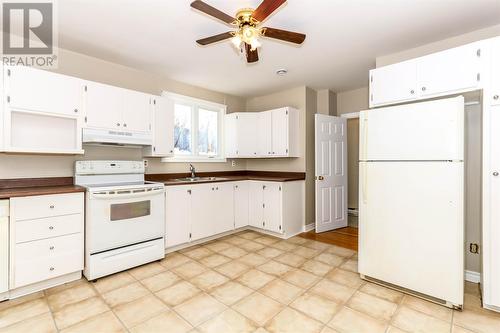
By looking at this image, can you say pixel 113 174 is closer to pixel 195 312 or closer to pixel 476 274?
pixel 195 312

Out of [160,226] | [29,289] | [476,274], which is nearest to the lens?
[29,289]

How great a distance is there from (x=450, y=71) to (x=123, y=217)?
3398 millimetres

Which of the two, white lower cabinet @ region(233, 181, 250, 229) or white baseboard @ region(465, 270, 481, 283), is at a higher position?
white lower cabinet @ region(233, 181, 250, 229)

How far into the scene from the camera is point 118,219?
2.62 meters

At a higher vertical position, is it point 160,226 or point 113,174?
point 113,174

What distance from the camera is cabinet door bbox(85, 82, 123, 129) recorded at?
2.71m

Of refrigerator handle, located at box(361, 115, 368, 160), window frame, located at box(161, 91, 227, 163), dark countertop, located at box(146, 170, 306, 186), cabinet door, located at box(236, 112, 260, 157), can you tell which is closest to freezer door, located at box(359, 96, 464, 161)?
refrigerator handle, located at box(361, 115, 368, 160)

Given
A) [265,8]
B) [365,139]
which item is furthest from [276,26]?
[365,139]

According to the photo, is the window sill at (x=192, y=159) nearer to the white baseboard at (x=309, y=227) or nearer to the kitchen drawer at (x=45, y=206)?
the kitchen drawer at (x=45, y=206)

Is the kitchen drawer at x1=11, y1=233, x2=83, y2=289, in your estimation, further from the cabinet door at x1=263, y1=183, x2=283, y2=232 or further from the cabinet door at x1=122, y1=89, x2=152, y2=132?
the cabinet door at x1=263, y1=183, x2=283, y2=232

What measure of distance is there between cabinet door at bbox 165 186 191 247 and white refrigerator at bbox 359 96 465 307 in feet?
7.09

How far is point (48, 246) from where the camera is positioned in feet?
7.47

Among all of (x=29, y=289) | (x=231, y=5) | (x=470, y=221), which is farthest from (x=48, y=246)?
(x=470, y=221)

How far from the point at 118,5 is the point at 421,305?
11.6 ft
